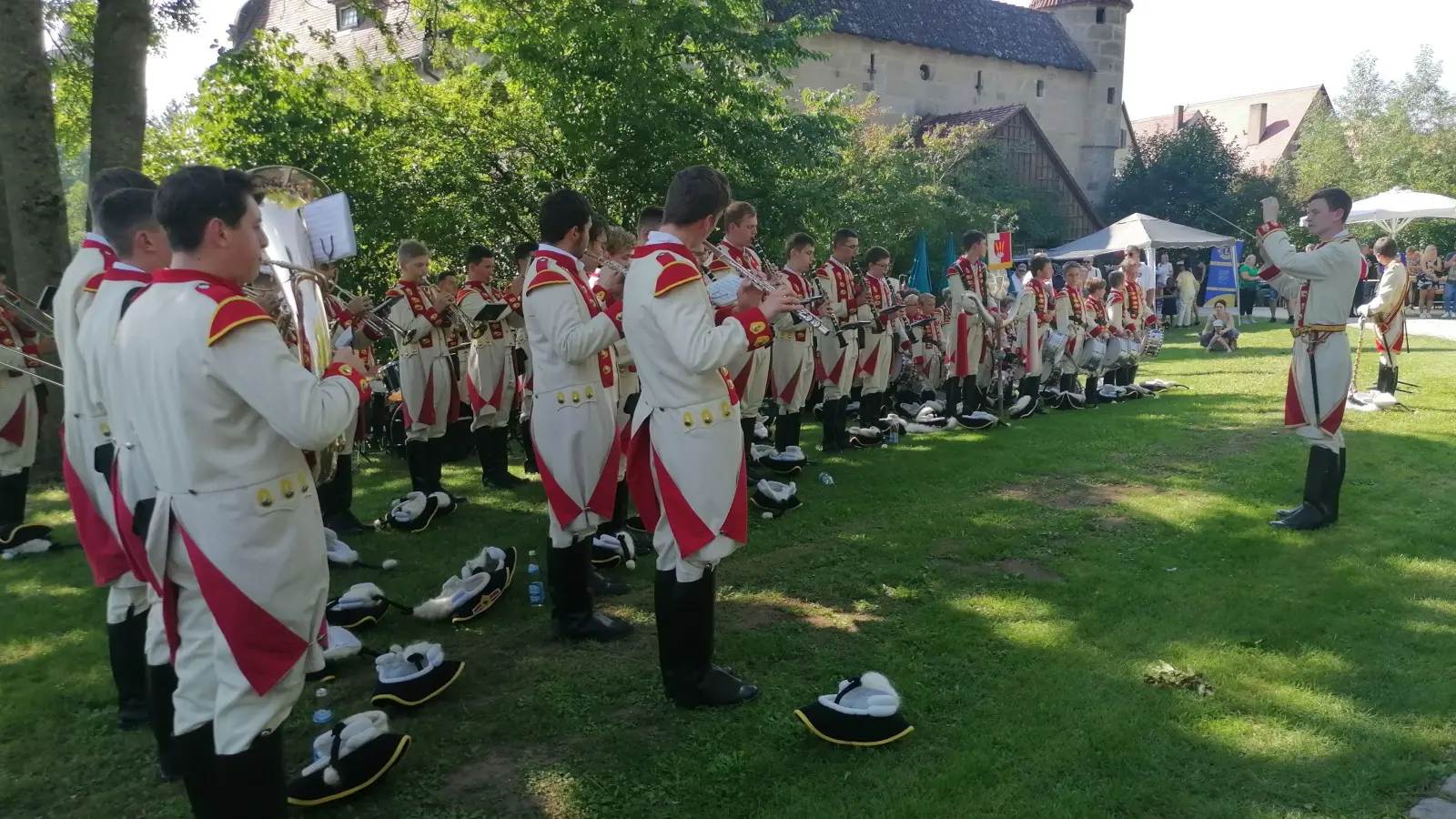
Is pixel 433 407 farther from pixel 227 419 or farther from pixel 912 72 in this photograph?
pixel 912 72

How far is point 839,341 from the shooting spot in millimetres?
10148

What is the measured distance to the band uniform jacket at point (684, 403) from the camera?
3881 millimetres

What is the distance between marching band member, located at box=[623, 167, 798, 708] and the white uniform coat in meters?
→ 1.40

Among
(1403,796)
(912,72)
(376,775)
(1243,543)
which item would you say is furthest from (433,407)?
(912,72)

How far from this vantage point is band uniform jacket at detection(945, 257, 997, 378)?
1127 cm

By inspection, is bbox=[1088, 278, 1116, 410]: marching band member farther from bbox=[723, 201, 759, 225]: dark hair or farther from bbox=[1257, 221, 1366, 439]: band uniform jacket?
bbox=[723, 201, 759, 225]: dark hair

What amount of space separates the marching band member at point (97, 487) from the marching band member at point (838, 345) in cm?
700

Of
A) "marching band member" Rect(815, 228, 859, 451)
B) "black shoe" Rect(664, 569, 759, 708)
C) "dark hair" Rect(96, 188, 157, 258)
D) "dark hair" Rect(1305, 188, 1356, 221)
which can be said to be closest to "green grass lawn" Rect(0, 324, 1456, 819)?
"black shoe" Rect(664, 569, 759, 708)

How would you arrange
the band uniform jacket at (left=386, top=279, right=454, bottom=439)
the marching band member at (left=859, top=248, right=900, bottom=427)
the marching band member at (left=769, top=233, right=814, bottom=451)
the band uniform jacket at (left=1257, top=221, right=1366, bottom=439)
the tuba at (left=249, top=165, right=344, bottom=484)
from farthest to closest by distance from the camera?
the marching band member at (left=859, top=248, right=900, bottom=427), the marching band member at (left=769, top=233, right=814, bottom=451), the band uniform jacket at (left=386, top=279, right=454, bottom=439), the band uniform jacket at (left=1257, top=221, right=1366, bottom=439), the tuba at (left=249, top=165, right=344, bottom=484)

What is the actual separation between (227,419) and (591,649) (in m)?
2.72

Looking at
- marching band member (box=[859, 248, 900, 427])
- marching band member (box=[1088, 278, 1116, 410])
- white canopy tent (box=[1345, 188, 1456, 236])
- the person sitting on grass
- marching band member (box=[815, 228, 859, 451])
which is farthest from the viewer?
white canopy tent (box=[1345, 188, 1456, 236])

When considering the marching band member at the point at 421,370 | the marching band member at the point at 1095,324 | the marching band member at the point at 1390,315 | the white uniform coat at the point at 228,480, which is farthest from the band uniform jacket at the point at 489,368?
the marching band member at the point at 1390,315

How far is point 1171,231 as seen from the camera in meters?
25.8

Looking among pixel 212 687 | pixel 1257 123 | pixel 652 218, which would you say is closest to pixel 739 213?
pixel 652 218
